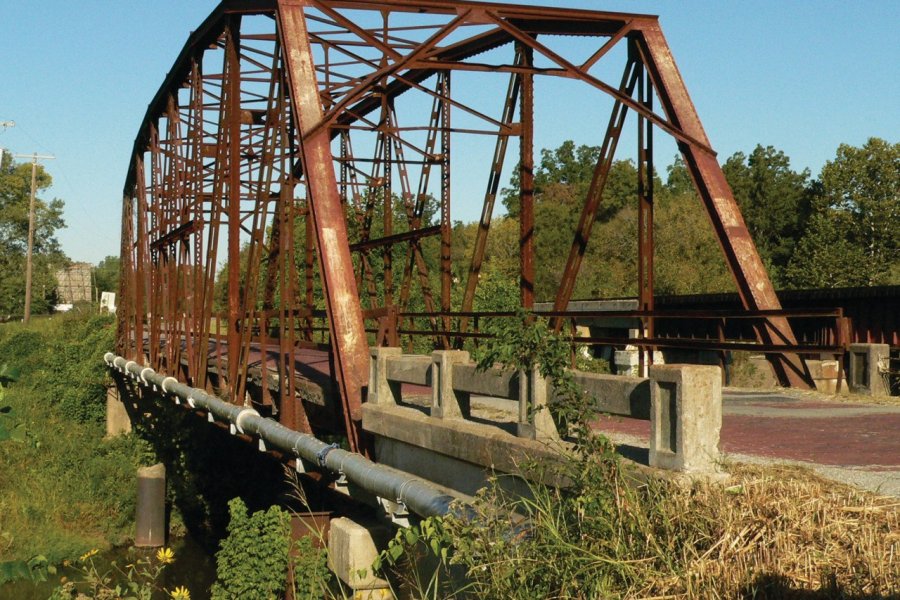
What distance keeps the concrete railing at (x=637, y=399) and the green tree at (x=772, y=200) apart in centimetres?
6104

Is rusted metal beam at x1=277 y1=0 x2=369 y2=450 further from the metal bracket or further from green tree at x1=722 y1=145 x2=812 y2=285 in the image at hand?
green tree at x1=722 y1=145 x2=812 y2=285

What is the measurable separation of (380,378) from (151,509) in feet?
64.1

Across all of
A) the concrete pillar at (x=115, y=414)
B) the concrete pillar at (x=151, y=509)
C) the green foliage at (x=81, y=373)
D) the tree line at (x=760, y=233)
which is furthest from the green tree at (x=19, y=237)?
the concrete pillar at (x=151, y=509)

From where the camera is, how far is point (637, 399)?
21.9ft

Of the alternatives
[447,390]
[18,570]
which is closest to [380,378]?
[447,390]

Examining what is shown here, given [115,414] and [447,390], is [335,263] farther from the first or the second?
[115,414]

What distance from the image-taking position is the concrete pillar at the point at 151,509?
27516 mm

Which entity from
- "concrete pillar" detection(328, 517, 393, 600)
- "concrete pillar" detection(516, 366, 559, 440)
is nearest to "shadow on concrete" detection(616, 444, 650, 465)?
"concrete pillar" detection(516, 366, 559, 440)

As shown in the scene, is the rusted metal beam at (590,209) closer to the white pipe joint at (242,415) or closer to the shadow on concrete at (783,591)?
the white pipe joint at (242,415)

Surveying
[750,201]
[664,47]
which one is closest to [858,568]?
[664,47]

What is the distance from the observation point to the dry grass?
16.6ft

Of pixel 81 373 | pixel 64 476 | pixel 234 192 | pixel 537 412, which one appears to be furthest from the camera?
pixel 81 373

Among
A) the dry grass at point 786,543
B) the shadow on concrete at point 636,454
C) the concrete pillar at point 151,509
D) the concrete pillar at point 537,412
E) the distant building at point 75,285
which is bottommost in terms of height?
the concrete pillar at point 151,509

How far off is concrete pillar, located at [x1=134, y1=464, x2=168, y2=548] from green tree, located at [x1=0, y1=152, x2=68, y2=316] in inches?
2685
